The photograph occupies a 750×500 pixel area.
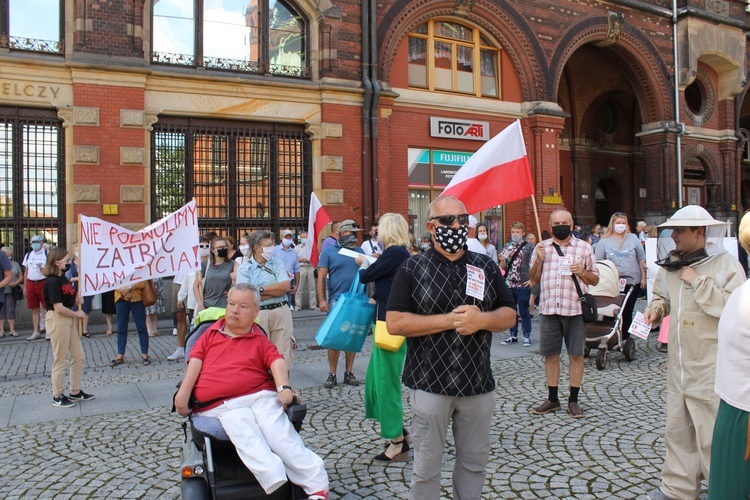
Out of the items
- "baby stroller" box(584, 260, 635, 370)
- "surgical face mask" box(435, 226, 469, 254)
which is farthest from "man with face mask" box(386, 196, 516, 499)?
"baby stroller" box(584, 260, 635, 370)

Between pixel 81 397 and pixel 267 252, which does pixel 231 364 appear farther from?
pixel 81 397

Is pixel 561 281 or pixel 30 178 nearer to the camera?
pixel 561 281

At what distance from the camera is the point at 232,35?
15.4m

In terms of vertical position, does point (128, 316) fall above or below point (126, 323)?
above

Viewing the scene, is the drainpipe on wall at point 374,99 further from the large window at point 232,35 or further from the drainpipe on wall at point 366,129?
the large window at point 232,35

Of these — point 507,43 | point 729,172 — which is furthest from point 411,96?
point 729,172

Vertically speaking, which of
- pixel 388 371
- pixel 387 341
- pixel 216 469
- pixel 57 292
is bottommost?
pixel 216 469

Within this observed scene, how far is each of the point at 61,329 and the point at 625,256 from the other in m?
7.78

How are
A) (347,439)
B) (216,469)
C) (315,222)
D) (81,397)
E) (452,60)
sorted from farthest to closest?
(452,60), (315,222), (81,397), (347,439), (216,469)

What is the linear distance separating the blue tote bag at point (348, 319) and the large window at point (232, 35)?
10523 mm

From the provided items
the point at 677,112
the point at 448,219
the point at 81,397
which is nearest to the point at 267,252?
the point at 81,397

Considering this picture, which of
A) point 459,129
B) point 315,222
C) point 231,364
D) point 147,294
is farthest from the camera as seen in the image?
point 459,129

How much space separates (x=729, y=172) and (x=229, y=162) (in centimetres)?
1939

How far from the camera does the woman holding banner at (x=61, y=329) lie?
22.4ft
